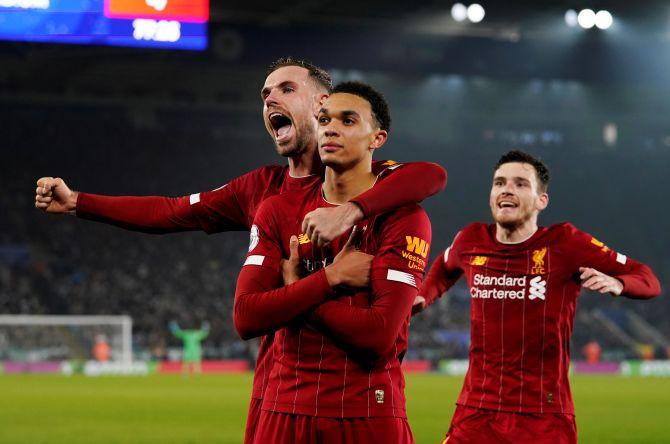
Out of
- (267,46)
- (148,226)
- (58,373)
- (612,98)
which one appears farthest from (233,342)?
(148,226)

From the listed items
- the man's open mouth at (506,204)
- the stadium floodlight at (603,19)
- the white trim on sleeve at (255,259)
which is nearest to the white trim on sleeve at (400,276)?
the white trim on sleeve at (255,259)

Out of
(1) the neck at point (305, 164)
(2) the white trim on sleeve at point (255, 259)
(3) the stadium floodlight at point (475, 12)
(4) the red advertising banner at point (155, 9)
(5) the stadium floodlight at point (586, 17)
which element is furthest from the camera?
(5) the stadium floodlight at point (586, 17)

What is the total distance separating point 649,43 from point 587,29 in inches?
96.3

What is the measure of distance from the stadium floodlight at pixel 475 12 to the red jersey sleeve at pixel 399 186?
962 inches

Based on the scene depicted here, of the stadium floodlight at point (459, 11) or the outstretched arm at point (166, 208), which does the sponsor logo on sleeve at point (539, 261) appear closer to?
the outstretched arm at point (166, 208)

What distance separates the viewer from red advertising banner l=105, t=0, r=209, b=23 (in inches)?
768

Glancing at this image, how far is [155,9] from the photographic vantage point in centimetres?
1961

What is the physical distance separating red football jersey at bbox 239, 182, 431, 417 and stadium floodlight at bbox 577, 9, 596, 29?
25.8 meters

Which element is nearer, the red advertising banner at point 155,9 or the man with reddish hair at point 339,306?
the man with reddish hair at point 339,306

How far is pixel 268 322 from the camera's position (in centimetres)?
336

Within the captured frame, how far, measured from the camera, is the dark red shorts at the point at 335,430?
3.39m

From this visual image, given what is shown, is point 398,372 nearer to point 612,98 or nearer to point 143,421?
point 143,421

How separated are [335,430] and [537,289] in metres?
2.48

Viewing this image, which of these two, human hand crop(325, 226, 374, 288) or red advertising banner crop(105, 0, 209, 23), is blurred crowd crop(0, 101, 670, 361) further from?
human hand crop(325, 226, 374, 288)
